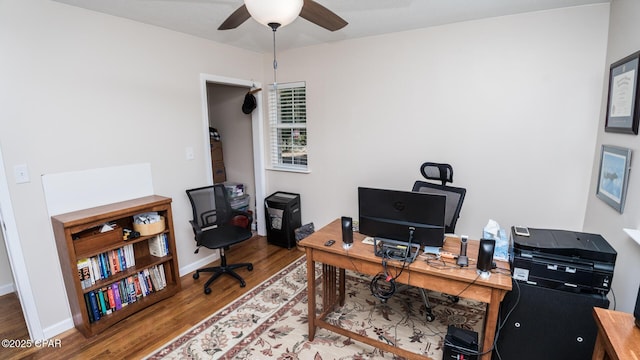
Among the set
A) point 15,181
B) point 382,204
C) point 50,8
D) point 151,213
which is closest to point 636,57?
point 382,204

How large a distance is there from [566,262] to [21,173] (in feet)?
11.8

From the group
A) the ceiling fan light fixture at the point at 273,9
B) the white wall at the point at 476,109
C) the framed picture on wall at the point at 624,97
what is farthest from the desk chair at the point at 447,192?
the ceiling fan light fixture at the point at 273,9

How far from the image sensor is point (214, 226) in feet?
10.5

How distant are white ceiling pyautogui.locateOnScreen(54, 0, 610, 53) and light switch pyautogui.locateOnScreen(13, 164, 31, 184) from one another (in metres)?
1.28

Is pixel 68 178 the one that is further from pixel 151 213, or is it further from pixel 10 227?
pixel 151 213

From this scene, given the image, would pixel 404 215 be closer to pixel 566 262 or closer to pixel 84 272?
pixel 566 262

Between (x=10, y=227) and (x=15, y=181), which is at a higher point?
(x=15, y=181)

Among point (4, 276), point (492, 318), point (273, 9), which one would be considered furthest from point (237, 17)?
point (4, 276)

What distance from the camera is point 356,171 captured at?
3.52 meters

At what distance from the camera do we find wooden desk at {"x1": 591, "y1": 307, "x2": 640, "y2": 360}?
106cm

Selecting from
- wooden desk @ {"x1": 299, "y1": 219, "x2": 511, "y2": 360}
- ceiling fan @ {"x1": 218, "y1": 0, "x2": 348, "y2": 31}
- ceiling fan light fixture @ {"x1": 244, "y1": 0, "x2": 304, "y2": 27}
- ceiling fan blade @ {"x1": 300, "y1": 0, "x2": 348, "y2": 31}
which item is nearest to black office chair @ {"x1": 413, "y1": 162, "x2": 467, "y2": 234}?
wooden desk @ {"x1": 299, "y1": 219, "x2": 511, "y2": 360}

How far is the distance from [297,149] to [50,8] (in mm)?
2646

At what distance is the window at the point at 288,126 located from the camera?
3848 millimetres

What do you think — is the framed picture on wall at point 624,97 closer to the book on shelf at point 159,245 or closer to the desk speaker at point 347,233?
the desk speaker at point 347,233
